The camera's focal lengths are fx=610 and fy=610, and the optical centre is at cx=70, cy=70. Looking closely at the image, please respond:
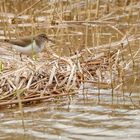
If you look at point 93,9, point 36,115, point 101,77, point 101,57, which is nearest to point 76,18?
point 93,9

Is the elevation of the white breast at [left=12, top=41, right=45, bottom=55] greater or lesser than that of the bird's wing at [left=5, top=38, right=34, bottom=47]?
lesser

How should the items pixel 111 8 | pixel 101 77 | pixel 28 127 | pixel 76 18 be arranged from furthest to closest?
pixel 111 8, pixel 76 18, pixel 101 77, pixel 28 127

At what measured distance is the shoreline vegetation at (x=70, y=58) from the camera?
23.4 feet

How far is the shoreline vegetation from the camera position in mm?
7137

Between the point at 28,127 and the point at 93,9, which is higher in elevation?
the point at 93,9

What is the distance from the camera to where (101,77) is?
7773 millimetres

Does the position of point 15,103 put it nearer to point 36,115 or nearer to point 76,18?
point 36,115

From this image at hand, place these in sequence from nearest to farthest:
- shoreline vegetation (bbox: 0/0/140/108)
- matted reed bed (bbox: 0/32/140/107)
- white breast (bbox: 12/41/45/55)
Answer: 1. matted reed bed (bbox: 0/32/140/107)
2. shoreline vegetation (bbox: 0/0/140/108)
3. white breast (bbox: 12/41/45/55)

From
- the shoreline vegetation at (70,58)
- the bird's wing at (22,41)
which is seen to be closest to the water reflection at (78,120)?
the shoreline vegetation at (70,58)

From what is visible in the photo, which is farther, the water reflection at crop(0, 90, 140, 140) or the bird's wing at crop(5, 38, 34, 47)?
the bird's wing at crop(5, 38, 34, 47)

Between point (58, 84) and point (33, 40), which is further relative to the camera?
point (33, 40)

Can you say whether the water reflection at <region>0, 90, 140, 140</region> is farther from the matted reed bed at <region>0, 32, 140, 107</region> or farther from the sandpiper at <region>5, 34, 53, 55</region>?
the sandpiper at <region>5, 34, 53, 55</region>

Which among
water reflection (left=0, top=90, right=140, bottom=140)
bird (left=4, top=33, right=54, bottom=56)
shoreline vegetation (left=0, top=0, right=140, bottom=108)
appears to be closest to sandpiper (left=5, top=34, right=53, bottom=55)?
bird (left=4, top=33, right=54, bottom=56)

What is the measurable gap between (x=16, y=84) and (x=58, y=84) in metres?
0.52
